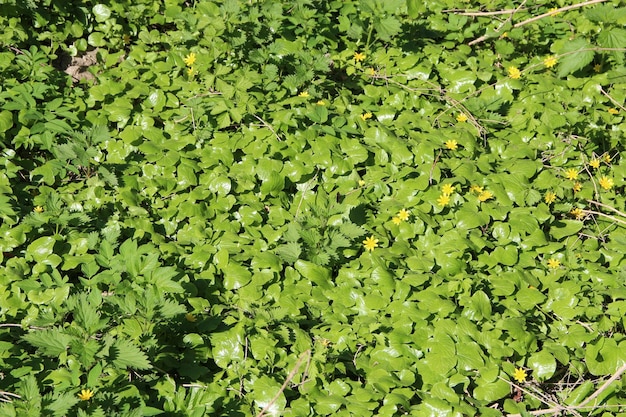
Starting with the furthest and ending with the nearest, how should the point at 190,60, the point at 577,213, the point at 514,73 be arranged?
1. the point at 514,73
2. the point at 190,60
3. the point at 577,213

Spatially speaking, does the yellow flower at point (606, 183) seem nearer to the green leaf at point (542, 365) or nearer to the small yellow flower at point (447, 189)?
the small yellow flower at point (447, 189)

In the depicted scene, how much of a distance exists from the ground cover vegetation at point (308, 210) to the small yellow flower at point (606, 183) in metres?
0.02

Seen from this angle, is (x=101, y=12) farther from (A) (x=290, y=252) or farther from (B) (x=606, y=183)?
(B) (x=606, y=183)

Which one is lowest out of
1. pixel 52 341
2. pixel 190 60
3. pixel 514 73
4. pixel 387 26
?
pixel 52 341

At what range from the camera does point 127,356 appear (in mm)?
2340

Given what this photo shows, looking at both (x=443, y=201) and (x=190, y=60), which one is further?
(x=190, y=60)

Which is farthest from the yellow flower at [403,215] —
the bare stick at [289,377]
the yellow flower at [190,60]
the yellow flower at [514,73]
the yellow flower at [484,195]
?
the yellow flower at [190,60]

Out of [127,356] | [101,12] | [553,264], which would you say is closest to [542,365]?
[553,264]

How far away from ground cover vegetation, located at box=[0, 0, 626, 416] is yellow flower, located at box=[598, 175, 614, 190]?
2 cm

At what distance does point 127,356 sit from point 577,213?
8.40ft

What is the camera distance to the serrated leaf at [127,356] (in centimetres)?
231

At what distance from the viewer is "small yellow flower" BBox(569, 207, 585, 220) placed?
11.6ft

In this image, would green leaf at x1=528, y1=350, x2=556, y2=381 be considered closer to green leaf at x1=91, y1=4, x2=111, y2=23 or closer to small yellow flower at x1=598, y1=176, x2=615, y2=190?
small yellow flower at x1=598, y1=176, x2=615, y2=190

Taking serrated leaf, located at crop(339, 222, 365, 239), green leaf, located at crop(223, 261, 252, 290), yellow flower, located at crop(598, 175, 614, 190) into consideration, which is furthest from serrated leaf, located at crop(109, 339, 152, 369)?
yellow flower, located at crop(598, 175, 614, 190)
